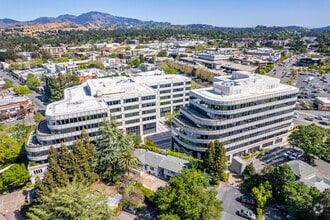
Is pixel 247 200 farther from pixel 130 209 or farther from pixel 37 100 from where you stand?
pixel 37 100

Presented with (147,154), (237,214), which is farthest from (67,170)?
(237,214)

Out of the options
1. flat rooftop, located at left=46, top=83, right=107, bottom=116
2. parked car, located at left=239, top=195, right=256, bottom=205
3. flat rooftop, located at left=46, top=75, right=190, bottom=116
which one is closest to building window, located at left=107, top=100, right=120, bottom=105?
flat rooftop, located at left=46, top=75, right=190, bottom=116

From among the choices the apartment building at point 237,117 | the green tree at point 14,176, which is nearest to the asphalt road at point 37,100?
the green tree at point 14,176

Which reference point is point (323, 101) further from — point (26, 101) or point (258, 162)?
point (26, 101)

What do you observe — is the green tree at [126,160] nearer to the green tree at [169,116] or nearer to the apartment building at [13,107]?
the green tree at [169,116]

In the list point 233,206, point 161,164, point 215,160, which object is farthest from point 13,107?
point 233,206

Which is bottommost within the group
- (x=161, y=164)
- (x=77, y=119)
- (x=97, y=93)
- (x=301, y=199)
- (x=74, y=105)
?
(x=161, y=164)
